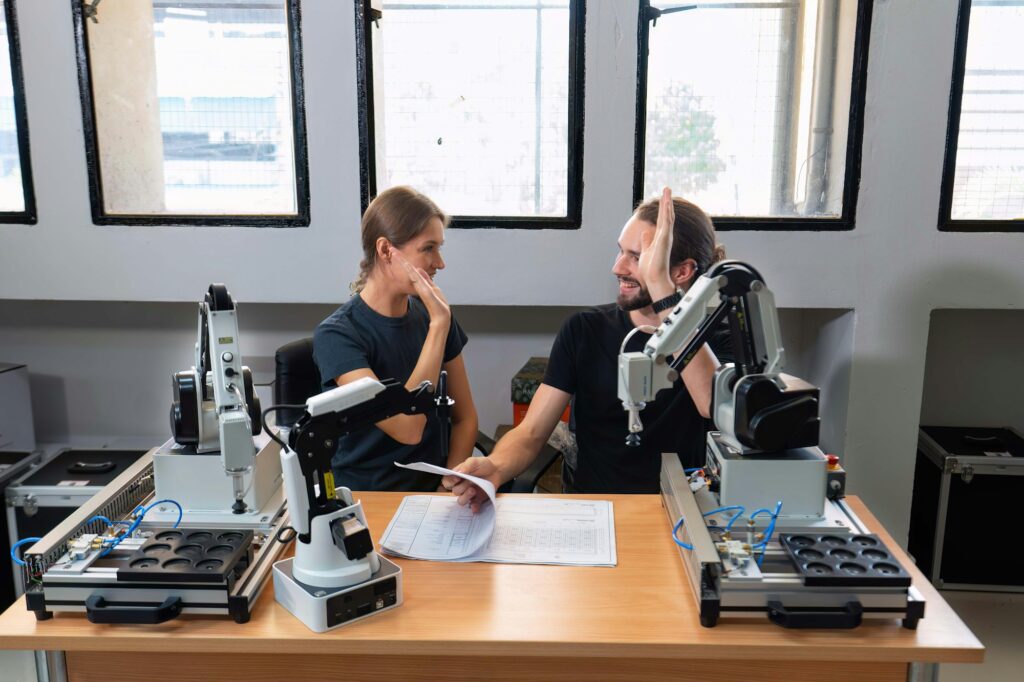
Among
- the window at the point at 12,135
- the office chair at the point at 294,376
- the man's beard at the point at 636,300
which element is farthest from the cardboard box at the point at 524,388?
the window at the point at 12,135

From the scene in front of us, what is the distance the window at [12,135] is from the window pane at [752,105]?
7.13ft

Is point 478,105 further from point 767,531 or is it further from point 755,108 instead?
point 767,531

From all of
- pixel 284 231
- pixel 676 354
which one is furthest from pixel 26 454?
pixel 676 354

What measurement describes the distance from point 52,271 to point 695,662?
258cm

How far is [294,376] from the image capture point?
2.31 m

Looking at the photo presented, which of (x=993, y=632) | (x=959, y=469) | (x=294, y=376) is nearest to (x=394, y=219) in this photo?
(x=294, y=376)

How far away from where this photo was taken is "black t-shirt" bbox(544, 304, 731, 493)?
78.3 inches

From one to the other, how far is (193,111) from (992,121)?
2.79 m

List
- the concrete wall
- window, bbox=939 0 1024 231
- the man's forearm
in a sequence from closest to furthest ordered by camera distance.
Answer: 1. the man's forearm
2. window, bbox=939 0 1024 231
3. the concrete wall

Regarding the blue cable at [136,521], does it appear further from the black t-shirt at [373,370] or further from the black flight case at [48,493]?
the black flight case at [48,493]

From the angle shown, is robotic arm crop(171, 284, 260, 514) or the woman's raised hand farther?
the woman's raised hand

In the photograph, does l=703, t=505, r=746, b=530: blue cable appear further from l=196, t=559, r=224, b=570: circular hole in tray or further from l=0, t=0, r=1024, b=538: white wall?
l=0, t=0, r=1024, b=538: white wall

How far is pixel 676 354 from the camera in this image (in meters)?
1.38

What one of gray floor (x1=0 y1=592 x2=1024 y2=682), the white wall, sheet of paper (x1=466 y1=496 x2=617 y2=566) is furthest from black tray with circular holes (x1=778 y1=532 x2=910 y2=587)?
the white wall
